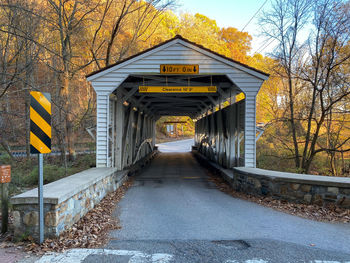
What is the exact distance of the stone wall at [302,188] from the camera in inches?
190

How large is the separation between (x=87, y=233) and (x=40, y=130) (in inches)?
64.3

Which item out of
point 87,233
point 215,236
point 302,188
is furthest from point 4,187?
point 302,188

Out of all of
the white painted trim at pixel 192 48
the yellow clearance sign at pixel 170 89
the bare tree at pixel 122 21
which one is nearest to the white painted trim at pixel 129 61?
the white painted trim at pixel 192 48

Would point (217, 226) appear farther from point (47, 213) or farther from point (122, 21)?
point (122, 21)

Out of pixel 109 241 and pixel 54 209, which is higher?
pixel 54 209

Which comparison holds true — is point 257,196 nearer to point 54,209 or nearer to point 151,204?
point 151,204

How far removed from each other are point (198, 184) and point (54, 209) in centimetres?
550

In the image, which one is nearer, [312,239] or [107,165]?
[312,239]

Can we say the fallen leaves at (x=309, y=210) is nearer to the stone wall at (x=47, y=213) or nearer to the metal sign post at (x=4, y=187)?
the stone wall at (x=47, y=213)

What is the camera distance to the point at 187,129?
57.2m

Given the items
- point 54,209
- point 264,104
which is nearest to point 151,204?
point 54,209

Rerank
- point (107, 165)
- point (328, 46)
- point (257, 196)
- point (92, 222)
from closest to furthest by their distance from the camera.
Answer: point (92, 222), point (257, 196), point (107, 165), point (328, 46)

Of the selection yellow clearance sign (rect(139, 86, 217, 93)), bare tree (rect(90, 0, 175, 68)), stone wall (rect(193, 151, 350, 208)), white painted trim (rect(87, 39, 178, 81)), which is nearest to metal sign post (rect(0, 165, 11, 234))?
white painted trim (rect(87, 39, 178, 81))

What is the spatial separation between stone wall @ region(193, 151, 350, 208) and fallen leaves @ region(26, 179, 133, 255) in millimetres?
3290
